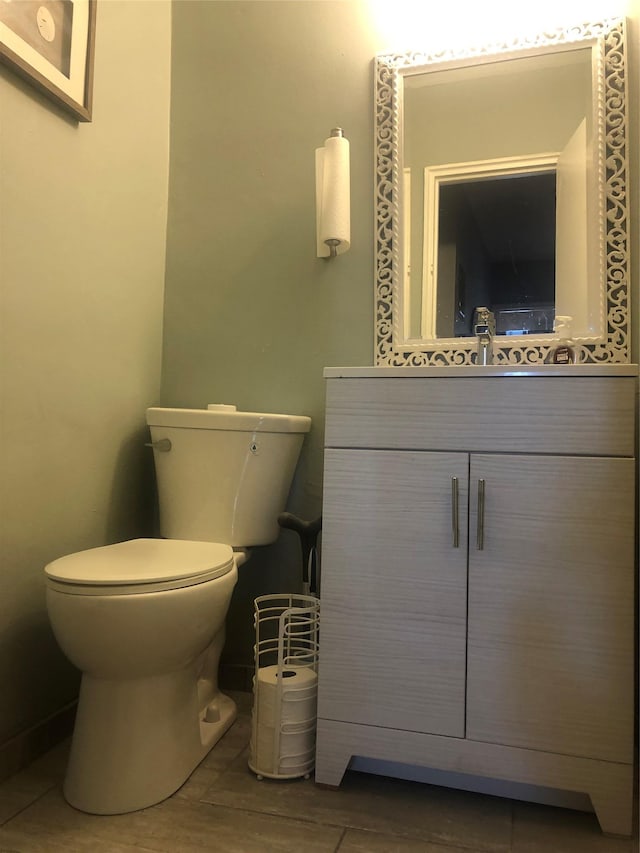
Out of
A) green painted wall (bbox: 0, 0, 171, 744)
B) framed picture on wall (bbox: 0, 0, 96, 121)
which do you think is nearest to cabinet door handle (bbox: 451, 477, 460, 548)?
green painted wall (bbox: 0, 0, 171, 744)

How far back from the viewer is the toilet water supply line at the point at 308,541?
1.42 metres

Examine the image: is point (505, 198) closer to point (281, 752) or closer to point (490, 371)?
point (490, 371)

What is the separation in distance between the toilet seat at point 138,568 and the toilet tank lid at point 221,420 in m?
0.29

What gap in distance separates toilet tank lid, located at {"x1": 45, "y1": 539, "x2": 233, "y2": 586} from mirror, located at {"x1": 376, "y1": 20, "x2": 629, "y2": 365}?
70 centimetres

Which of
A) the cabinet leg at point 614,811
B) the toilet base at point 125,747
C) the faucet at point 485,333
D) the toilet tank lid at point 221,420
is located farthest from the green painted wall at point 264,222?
the cabinet leg at point 614,811

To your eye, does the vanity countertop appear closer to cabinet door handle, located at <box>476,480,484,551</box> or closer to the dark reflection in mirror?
cabinet door handle, located at <box>476,480,484,551</box>

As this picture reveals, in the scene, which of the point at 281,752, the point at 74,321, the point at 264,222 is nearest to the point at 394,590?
the point at 281,752

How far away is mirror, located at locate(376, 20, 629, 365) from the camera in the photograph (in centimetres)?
142

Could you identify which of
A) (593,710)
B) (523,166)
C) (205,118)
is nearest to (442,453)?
(593,710)

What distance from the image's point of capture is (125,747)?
111cm

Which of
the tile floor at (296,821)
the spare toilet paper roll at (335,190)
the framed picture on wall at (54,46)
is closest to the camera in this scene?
the tile floor at (296,821)

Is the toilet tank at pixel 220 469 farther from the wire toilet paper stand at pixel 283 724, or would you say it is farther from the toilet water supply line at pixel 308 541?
the wire toilet paper stand at pixel 283 724

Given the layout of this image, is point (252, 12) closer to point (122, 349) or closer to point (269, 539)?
point (122, 349)

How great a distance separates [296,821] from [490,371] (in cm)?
89
